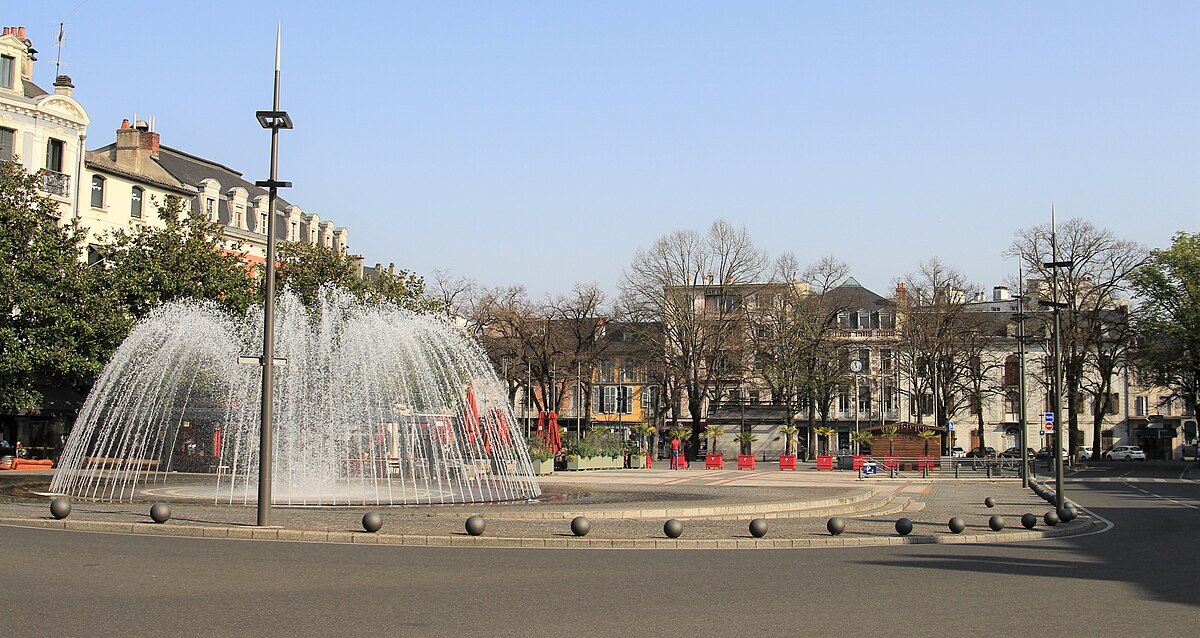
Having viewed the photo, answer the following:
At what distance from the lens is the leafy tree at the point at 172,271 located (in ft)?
149

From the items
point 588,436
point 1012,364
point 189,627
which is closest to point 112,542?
point 189,627

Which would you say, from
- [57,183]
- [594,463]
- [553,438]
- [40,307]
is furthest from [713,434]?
[40,307]

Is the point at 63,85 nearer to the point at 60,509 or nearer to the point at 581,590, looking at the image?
the point at 60,509

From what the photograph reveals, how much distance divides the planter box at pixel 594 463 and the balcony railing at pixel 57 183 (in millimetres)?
27095

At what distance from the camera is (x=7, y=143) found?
51844 millimetres

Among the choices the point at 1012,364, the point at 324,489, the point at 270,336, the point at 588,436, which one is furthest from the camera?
the point at 1012,364

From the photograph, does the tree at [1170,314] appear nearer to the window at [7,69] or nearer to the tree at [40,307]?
the tree at [40,307]

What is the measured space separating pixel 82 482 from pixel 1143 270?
55601 mm

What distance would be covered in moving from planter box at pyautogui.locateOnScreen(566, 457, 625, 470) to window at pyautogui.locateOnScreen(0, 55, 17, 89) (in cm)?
3088

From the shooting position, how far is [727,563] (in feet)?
53.7

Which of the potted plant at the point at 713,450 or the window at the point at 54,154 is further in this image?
the potted plant at the point at 713,450

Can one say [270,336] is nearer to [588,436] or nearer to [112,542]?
[112,542]

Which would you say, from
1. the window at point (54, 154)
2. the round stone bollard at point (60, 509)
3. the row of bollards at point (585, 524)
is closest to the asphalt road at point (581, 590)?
the row of bollards at point (585, 524)

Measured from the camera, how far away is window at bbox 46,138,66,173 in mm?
53938
